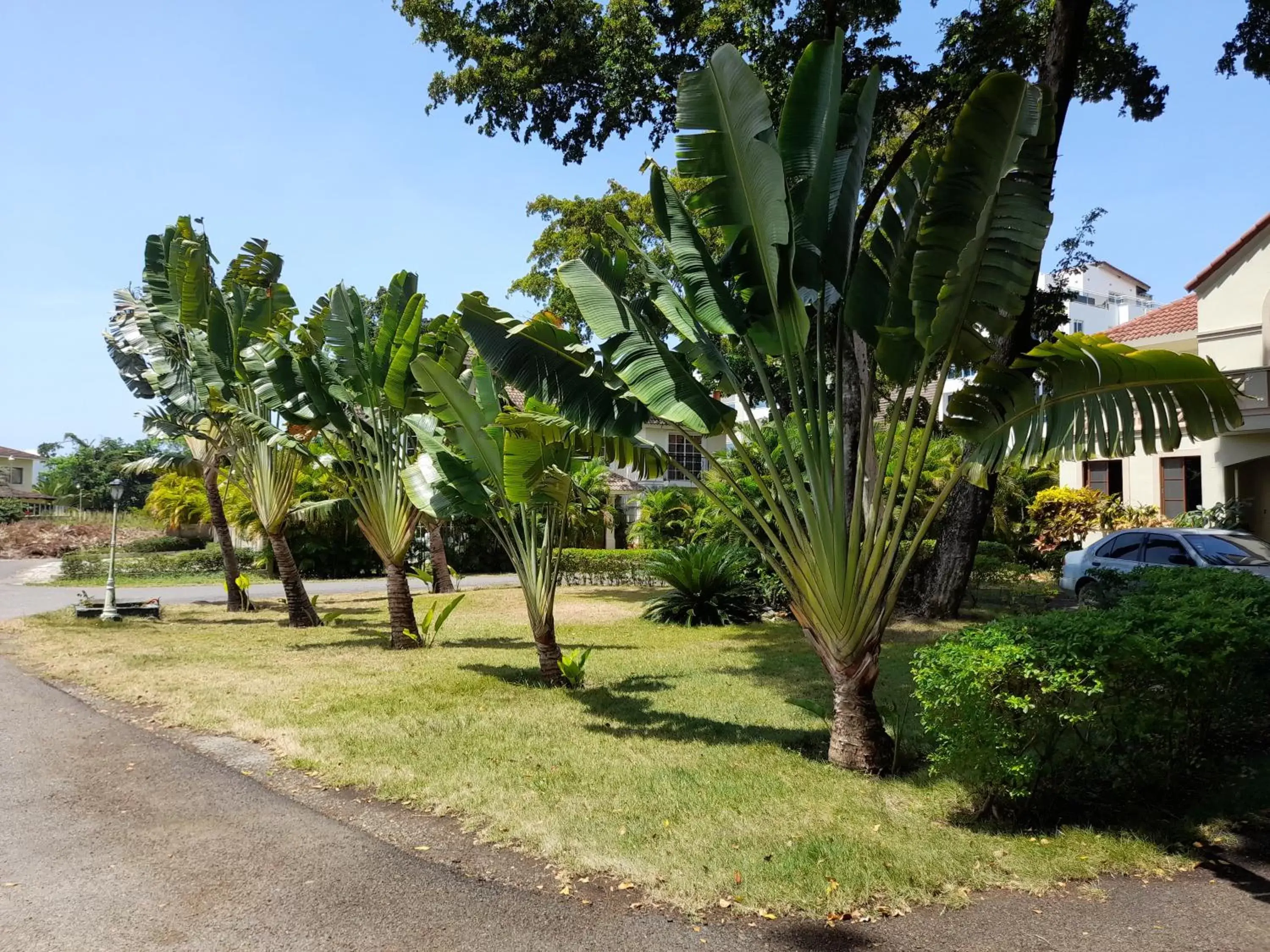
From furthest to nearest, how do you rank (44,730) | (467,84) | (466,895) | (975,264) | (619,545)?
(619,545) < (467,84) < (44,730) < (975,264) < (466,895)

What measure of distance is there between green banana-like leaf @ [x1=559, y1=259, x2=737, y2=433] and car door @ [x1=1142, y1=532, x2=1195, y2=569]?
10.7 m

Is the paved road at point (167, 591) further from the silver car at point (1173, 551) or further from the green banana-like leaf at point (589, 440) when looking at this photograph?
the silver car at point (1173, 551)

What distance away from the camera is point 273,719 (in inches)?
347

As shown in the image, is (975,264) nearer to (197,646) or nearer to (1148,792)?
(1148,792)

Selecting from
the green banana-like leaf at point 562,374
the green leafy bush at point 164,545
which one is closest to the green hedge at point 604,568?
the green banana-like leaf at point 562,374

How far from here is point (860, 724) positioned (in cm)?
674

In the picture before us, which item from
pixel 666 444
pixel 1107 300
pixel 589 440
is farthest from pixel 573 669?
pixel 1107 300

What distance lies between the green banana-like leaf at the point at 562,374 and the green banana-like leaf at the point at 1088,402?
8.95 ft

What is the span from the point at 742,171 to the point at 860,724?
165 inches

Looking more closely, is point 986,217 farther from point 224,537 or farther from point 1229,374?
point 224,537

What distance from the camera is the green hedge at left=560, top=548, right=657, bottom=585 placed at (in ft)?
88.2

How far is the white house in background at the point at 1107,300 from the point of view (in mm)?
59781

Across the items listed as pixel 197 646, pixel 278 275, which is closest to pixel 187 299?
pixel 278 275

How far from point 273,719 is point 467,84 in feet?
40.4
